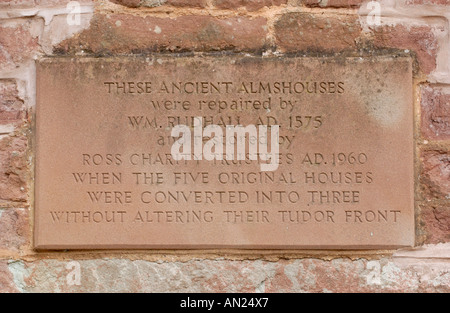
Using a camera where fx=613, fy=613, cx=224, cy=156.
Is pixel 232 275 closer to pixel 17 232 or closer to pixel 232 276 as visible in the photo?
pixel 232 276

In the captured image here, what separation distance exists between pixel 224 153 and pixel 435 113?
0.86 meters

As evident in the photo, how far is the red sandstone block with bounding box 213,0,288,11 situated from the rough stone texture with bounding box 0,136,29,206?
3.18 ft

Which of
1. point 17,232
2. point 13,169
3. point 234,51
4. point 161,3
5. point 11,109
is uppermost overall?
point 161,3

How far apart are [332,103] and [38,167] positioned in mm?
1204

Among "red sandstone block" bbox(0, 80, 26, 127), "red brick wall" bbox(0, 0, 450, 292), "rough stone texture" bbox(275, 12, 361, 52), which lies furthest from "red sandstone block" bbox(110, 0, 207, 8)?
"red sandstone block" bbox(0, 80, 26, 127)

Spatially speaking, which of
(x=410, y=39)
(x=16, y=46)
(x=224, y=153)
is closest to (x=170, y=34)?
(x=224, y=153)

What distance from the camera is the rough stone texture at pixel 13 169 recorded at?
8.14ft

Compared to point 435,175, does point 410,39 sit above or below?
above

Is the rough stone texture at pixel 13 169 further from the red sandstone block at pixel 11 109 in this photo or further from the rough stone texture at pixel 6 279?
the rough stone texture at pixel 6 279

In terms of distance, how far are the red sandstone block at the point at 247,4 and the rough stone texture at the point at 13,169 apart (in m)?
0.97

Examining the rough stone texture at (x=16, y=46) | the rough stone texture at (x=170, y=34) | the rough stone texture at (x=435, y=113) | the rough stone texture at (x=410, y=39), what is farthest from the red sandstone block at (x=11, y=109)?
the rough stone texture at (x=435, y=113)

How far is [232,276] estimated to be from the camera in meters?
2.46

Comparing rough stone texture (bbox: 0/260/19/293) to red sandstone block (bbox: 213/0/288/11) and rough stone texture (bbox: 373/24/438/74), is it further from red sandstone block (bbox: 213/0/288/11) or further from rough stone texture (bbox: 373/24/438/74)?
rough stone texture (bbox: 373/24/438/74)

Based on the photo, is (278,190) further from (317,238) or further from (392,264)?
(392,264)
